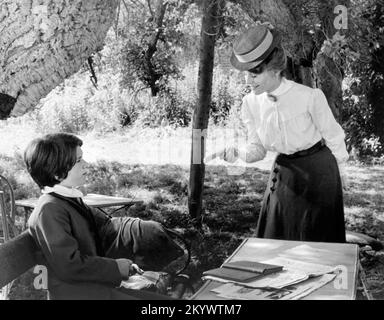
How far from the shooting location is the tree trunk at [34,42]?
115 inches

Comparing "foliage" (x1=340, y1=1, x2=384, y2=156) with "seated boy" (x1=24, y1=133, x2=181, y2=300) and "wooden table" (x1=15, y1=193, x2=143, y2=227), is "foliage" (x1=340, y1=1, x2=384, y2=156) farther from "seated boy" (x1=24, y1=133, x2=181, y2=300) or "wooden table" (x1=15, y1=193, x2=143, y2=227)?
"seated boy" (x1=24, y1=133, x2=181, y2=300)

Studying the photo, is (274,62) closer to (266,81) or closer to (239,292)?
(266,81)

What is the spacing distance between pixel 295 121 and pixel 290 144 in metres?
0.11

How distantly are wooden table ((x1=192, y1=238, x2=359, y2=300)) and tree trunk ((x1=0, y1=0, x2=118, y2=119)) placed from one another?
1.40m

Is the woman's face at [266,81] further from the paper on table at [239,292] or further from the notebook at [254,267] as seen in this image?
the paper on table at [239,292]

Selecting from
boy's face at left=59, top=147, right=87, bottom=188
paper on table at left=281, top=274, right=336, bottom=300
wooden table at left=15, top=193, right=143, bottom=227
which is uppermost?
boy's face at left=59, top=147, right=87, bottom=188

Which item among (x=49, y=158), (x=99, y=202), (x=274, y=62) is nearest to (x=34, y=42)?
(x=99, y=202)

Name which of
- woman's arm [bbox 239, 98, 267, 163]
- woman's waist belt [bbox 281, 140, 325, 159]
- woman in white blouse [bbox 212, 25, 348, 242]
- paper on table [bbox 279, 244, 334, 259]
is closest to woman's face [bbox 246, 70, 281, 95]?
woman in white blouse [bbox 212, 25, 348, 242]

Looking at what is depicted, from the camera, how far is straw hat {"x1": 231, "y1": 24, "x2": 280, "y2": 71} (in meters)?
2.58

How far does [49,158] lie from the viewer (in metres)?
2.14

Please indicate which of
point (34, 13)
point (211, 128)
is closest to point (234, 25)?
point (211, 128)

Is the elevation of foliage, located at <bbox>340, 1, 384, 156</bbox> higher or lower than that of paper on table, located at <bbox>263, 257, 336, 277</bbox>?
higher

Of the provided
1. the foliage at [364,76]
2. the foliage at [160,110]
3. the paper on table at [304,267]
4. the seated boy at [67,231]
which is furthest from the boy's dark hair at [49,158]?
the foliage at [364,76]

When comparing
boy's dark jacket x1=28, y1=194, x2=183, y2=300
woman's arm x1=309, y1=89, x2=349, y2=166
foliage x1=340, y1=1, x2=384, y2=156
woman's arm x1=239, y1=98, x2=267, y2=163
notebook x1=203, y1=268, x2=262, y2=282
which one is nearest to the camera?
notebook x1=203, y1=268, x2=262, y2=282
